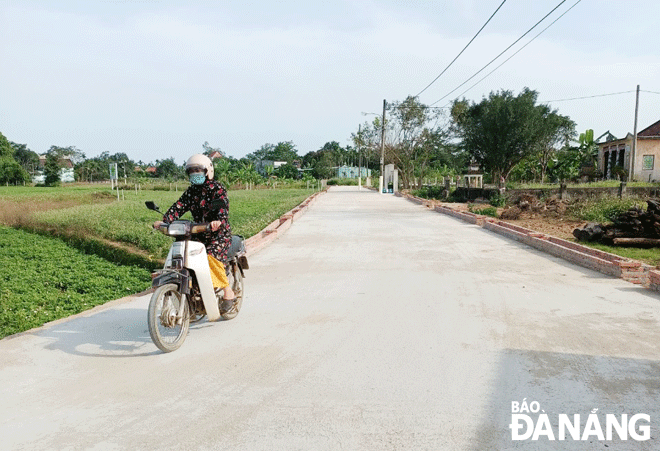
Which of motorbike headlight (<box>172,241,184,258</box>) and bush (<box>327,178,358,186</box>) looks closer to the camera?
motorbike headlight (<box>172,241,184,258</box>)

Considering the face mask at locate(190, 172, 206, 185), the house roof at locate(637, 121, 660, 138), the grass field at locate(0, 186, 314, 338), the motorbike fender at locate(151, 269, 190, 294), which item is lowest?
the grass field at locate(0, 186, 314, 338)

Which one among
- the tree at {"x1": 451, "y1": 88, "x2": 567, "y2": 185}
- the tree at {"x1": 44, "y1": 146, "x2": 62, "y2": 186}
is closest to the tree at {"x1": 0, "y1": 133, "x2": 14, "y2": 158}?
the tree at {"x1": 44, "y1": 146, "x2": 62, "y2": 186}

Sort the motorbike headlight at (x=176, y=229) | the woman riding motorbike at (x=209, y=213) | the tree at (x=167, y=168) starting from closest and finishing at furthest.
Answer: the motorbike headlight at (x=176, y=229)
the woman riding motorbike at (x=209, y=213)
the tree at (x=167, y=168)

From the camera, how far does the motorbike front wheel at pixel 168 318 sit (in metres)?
4.09

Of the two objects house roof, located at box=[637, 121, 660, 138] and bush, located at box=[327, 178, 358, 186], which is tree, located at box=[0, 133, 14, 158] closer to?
bush, located at box=[327, 178, 358, 186]

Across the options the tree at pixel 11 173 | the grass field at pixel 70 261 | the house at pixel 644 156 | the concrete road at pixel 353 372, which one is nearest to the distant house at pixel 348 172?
the tree at pixel 11 173

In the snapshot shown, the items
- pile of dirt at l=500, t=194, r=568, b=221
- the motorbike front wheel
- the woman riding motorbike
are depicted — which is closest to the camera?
the motorbike front wheel

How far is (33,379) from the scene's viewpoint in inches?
149

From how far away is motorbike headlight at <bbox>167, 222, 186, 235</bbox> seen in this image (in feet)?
14.2

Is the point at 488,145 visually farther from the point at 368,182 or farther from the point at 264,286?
the point at 264,286

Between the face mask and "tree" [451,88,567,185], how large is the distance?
33858 millimetres

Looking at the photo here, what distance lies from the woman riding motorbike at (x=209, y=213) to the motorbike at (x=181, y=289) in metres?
0.14

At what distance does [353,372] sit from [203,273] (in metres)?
1.53

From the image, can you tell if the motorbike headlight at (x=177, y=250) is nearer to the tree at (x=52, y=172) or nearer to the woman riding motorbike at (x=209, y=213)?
the woman riding motorbike at (x=209, y=213)
